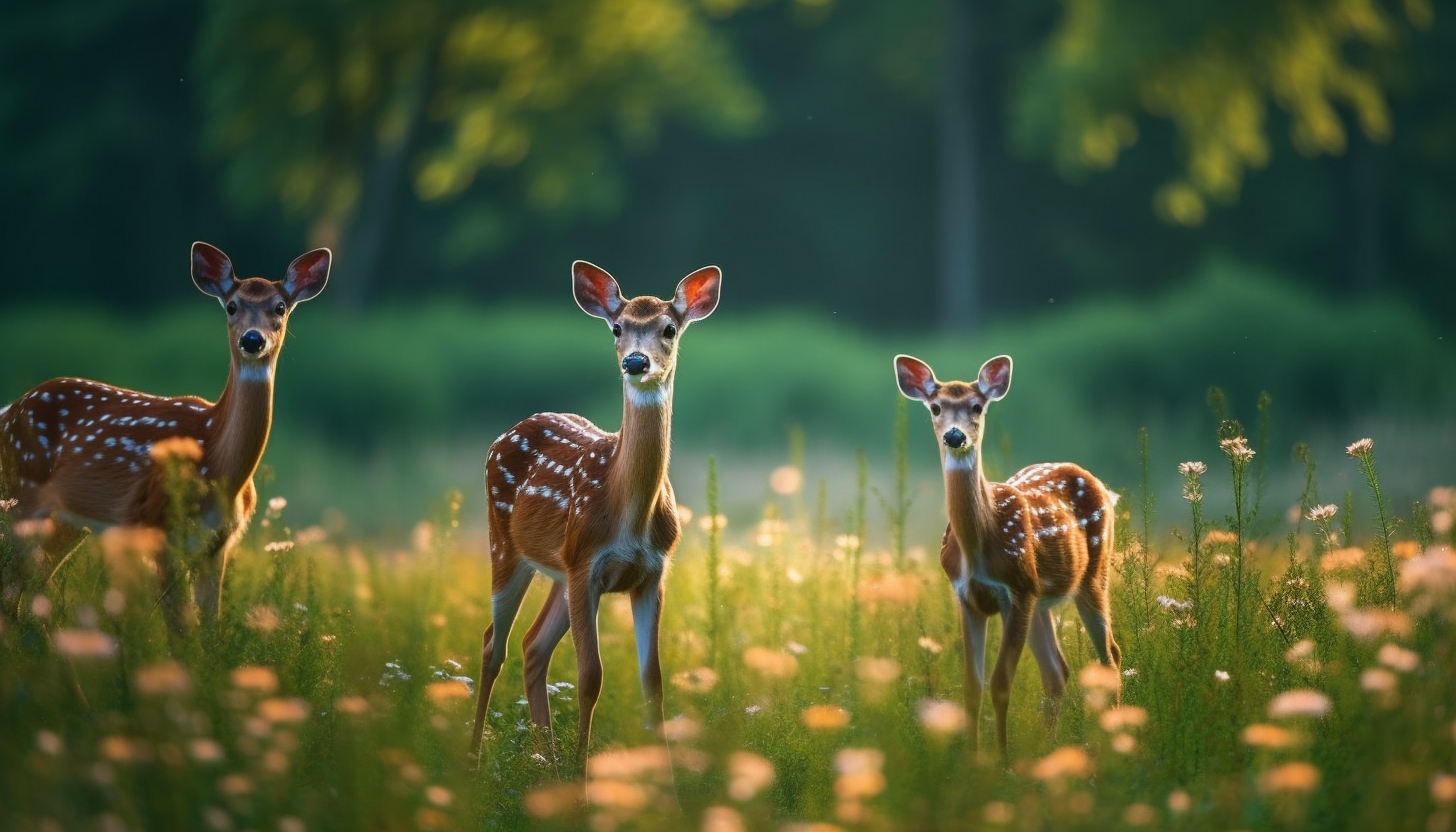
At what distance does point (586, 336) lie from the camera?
17.4 m

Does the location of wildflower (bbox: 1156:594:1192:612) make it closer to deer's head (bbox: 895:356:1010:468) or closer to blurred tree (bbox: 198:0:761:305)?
deer's head (bbox: 895:356:1010:468)

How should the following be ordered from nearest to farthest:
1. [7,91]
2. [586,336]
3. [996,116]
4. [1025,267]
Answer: [586,336]
[7,91]
[996,116]
[1025,267]

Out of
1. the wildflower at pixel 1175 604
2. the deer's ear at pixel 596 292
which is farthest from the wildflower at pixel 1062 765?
the deer's ear at pixel 596 292

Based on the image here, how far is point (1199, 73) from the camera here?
1514cm

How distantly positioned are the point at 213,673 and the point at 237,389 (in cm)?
124

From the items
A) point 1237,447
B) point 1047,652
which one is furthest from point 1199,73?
point 1237,447

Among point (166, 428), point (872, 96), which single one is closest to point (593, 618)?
point (166, 428)

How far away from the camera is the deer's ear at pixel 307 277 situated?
529 centimetres

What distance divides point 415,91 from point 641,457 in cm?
1300

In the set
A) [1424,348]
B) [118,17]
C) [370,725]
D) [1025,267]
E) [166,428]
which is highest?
[118,17]

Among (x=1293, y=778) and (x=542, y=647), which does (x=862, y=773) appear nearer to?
(x=1293, y=778)

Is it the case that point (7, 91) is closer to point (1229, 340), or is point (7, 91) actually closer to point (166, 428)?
point (1229, 340)

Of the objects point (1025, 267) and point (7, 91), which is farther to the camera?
point (1025, 267)

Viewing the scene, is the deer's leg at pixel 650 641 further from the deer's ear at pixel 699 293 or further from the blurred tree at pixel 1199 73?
the blurred tree at pixel 1199 73
